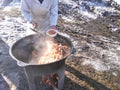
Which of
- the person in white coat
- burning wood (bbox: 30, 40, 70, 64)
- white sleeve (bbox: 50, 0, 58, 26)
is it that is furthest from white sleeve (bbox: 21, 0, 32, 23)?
burning wood (bbox: 30, 40, 70, 64)

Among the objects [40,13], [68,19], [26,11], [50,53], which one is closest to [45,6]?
[40,13]

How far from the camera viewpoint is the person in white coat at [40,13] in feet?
17.0

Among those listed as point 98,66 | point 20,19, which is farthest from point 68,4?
point 98,66

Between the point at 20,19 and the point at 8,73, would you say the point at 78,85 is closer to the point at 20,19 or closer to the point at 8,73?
the point at 8,73

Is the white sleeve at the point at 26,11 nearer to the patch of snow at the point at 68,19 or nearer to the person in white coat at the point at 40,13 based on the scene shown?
the person in white coat at the point at 40,13

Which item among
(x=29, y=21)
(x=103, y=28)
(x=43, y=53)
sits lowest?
(x=103, y=28)

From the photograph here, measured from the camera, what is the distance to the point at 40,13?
5.39 metres

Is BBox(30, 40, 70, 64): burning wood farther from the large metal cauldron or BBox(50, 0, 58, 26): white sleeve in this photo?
BBox(50, 0, 58, 26): white sleeve

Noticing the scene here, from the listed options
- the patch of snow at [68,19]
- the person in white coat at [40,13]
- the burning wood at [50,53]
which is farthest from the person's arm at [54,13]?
the patch of snow at [68,19]

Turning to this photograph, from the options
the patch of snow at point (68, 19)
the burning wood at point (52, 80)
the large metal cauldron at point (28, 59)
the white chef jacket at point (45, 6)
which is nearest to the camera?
the large metal cauldron at point (28, 59)

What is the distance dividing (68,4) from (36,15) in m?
4.60

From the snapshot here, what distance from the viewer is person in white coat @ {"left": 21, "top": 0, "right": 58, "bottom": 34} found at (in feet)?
17.0

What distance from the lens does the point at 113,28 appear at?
318 inches

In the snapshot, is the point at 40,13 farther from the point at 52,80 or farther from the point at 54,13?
the point at 52,80
